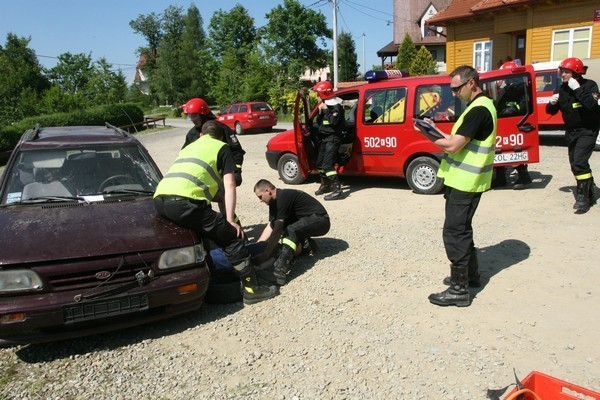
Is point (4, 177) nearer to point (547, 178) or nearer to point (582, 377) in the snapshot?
point (582, 377)

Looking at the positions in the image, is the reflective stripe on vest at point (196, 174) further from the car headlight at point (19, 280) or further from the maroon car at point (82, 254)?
the car headlight at point (19, 280)

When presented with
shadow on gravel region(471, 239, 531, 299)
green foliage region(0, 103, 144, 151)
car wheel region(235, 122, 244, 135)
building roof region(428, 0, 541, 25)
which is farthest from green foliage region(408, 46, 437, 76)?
shadow on gravel region(471, 239, 531, 299)

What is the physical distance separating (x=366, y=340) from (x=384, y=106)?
→ 18.3 ft

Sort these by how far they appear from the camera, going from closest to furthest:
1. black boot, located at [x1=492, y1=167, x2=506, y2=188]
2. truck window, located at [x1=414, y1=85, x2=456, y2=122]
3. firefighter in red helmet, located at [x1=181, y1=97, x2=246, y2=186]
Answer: firefighter in red helmet, located at [x1=181, y1=97, x2=246, y2=186], truck window, located at [x1=414, y1=85, x2=456, y2=122], black boot, located at [x1=492, y1=167, x2=506, y2=188]

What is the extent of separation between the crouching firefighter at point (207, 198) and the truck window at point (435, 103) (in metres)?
4.62

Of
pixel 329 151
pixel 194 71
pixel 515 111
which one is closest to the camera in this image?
pixel 515 111

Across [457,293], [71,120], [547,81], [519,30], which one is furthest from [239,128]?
[457,293]

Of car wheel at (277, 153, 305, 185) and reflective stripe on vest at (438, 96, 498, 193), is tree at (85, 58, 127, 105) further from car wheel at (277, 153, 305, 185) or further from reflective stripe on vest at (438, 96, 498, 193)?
reflective stripe on vest at (438, 96, 498, 193)

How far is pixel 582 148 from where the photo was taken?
21.6 ft

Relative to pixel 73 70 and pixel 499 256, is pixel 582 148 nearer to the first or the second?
pixel 499 256

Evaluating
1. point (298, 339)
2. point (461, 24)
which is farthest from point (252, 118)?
point (298, 339)

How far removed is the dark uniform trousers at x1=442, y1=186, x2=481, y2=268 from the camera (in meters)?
4.13

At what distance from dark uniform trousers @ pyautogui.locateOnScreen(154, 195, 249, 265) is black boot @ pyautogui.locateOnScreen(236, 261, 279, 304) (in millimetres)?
141

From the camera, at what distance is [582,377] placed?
10.3 ft
